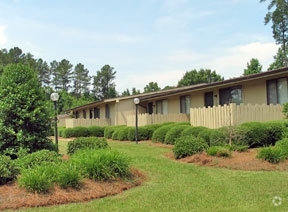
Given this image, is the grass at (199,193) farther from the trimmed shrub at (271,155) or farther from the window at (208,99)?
the window at (208,99)

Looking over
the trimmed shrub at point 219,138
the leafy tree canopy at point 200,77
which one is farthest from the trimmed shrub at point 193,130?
the leafy tree canopy at point 200,77

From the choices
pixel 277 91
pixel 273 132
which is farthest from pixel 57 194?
pixel 277 91

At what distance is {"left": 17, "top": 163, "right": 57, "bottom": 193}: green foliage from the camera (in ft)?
22.1

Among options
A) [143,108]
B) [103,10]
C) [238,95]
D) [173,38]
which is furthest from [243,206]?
[143,108]

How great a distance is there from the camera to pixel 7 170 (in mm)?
7520

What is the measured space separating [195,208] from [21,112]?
18.1 feet

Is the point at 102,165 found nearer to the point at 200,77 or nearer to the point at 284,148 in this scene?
the point at 284,148

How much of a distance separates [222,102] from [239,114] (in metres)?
5.07

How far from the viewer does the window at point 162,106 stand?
25.8 m

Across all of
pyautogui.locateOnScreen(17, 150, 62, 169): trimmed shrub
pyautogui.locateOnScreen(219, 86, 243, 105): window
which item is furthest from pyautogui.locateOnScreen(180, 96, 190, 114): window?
pyautogui.locateOnScreen(17, 150, 62, 169): trimmed shrub

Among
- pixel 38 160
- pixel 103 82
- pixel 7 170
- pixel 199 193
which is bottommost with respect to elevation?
pixel 199 193

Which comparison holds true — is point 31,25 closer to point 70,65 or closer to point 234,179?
point 234,179

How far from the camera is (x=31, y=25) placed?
52.8 feet

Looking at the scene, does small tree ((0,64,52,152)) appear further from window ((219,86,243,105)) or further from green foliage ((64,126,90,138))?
green foliage ((64,126,90,138))
